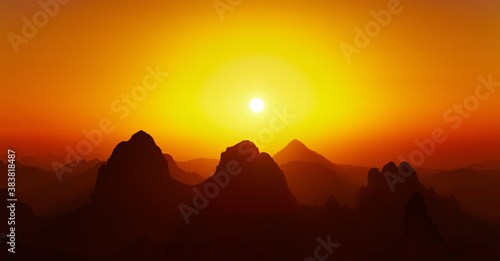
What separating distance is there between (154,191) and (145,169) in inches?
235

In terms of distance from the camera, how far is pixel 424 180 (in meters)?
178

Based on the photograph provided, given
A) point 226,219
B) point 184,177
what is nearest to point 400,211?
point 226,219

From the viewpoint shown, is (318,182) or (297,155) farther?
(297,155)

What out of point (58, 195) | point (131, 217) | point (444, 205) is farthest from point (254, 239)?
point (58, 195)

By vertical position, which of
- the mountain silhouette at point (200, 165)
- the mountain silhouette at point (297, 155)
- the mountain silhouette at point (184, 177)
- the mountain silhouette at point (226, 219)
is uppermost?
the mountain silhouette at point (200, 165)

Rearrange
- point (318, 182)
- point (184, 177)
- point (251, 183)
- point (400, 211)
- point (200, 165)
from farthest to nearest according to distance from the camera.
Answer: point (200, 165) < point (318, 182) < point (184, 177) < point (400, 211) < point (251, 183)

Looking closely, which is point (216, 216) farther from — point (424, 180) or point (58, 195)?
point (424, 180)

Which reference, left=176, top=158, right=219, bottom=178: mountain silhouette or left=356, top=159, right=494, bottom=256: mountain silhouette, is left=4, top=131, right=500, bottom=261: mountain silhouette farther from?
left=176, top=158, right=219, bottom=178: mountain silhouette

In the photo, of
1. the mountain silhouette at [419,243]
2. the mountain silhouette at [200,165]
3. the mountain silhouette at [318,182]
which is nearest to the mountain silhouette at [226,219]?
the mountain silhouette at [419,243]

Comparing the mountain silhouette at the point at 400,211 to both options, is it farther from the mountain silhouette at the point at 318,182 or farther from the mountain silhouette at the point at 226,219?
the mountain silhouette at the point at 318,182

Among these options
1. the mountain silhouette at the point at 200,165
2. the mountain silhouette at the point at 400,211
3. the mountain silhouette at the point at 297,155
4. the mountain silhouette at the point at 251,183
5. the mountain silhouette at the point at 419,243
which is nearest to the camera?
the mountain silhouette at the point at 419,243

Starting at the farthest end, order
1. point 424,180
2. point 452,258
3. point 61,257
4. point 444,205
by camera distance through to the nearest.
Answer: point 424,180
point 444,205
point 61,257
point 452,258

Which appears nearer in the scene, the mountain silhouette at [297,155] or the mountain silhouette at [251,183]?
the mountain silhouette at [251,183]

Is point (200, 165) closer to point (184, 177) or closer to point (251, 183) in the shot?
point (184, 177)
